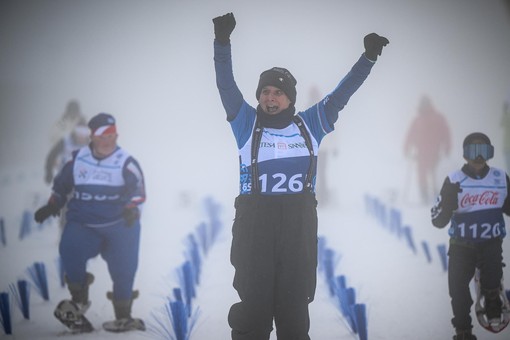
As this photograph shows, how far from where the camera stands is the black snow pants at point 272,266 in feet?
5.31

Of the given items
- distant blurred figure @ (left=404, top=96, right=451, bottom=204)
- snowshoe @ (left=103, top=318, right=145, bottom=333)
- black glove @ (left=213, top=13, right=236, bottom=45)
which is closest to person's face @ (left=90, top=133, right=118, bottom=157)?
snowshoe @ (left=103, top=318, right=145, bottom=333)

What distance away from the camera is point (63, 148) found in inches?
112

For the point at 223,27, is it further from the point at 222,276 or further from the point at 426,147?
A: the point at 426,147

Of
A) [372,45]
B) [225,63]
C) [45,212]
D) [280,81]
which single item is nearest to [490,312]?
[372,45]

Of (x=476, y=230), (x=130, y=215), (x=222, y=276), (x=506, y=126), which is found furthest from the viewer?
(x=506, y=126)

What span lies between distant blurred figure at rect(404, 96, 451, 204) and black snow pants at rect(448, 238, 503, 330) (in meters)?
1.22

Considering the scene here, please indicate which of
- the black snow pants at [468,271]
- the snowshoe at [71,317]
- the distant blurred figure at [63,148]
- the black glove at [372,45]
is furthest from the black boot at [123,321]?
the black glove at [372,45]

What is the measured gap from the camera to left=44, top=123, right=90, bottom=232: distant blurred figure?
2.77 metres

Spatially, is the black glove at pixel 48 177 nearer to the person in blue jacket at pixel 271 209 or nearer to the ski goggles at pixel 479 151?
the person in blue jacket at pixel 271 209

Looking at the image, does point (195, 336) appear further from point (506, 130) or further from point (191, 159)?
point (506, 130)

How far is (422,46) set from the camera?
2.86 m

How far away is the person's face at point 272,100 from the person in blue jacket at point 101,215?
3.03ft

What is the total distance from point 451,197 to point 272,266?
Result: 1.12 meters

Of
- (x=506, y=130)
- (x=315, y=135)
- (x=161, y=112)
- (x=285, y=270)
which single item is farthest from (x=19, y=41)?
(x=506, y=130)
